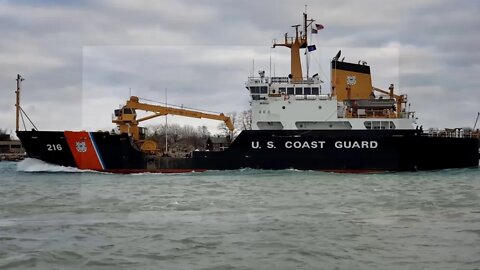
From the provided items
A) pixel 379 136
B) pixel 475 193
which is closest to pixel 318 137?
pixel 379 136

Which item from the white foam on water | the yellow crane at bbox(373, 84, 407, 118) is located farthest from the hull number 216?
the yellow crane at bbox(373, 84, 407, 118)

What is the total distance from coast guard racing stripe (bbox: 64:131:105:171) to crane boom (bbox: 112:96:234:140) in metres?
2.41

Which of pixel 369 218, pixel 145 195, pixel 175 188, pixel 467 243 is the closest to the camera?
pixel 467 243

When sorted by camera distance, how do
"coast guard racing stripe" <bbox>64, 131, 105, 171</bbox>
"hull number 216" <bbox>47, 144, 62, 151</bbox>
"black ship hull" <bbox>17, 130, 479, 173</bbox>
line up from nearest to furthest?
"black ship hull" <bbox>17, 130, 479, 173</bbox> → "coast guard racing stripe" <bbox>64, 131, 105, 171</bbox> → "hull number 216" <bbox>47, 144, 62, 151</bbox>

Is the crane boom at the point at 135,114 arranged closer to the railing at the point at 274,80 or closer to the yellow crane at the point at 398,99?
the railing at the point at 274,80

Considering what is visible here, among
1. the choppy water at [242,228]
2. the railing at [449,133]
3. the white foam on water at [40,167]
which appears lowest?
the choppy water at [242,228]

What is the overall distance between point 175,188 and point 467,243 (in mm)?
10841

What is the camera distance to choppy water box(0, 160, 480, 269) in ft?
23.4

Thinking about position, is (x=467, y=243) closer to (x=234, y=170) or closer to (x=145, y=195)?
(x=145, y=195)

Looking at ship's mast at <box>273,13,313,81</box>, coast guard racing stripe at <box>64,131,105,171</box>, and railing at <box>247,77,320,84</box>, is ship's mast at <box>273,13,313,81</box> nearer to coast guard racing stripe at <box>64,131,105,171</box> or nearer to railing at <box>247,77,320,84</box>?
railing at <box>247,77,320,84</box>

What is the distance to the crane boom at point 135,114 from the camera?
91.4 feet

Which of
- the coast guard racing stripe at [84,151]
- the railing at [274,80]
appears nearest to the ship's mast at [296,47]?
the railing at [274,80]

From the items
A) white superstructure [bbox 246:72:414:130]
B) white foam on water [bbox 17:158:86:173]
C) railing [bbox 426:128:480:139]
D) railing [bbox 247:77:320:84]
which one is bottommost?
white foam on water [bbox 17:158:86:173]

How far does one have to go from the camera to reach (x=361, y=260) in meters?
7.13
